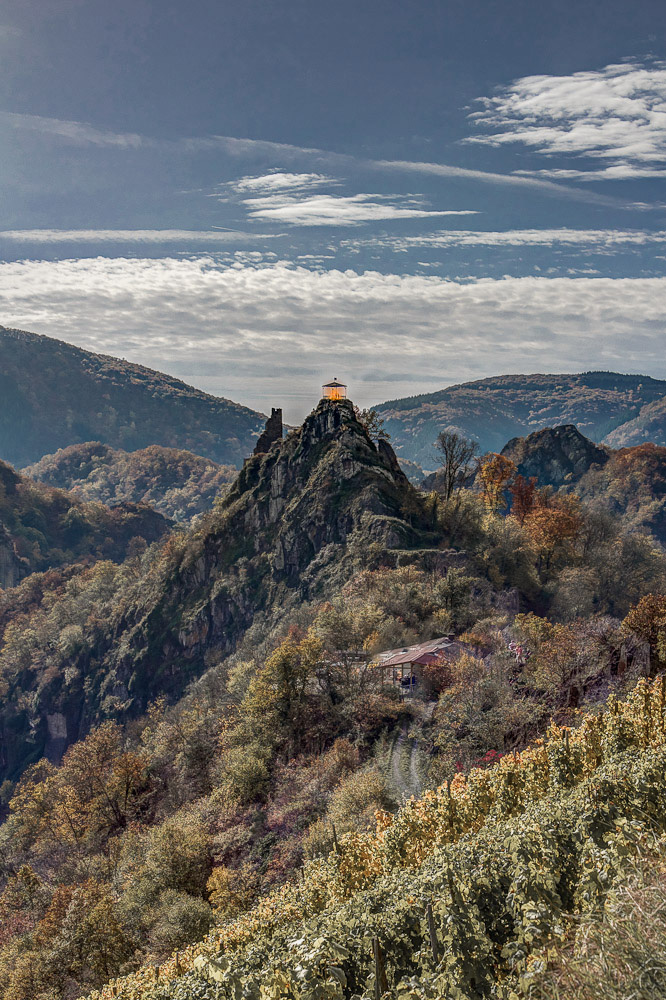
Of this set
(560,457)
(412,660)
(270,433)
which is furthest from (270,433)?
(560,457)

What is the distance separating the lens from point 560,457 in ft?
542

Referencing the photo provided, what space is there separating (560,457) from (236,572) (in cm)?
11075

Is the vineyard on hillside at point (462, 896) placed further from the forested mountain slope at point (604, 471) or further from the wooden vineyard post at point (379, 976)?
the forested mountain slope at point (604, 471)

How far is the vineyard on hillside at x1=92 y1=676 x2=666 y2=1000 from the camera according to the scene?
36.3 feet

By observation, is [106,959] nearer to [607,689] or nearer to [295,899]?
[295,899]

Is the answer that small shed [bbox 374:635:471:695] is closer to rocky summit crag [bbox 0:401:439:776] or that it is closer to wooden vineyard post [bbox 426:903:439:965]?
rocky summit crag [bbox 0:401:439:776]

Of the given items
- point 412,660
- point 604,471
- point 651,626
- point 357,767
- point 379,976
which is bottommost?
point 357,767

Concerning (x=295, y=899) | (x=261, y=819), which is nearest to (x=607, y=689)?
(x=295, y=899)

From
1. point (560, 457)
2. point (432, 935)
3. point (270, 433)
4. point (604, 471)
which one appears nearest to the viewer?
point (432, 935)

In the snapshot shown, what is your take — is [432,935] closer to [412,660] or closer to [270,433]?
[412,660]

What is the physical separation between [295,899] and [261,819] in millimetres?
17008

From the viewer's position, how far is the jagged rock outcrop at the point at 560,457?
16162 centimetres

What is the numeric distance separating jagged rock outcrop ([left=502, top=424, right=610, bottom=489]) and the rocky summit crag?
289ft

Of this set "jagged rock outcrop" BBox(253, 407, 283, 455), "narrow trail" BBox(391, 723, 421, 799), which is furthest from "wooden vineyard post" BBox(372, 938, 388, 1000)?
"jagged rock outcrop" BBox(253, 407, 283, 455)
